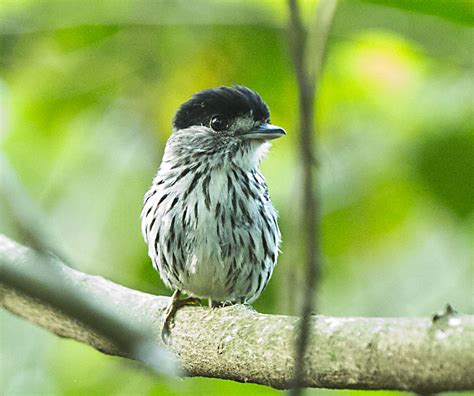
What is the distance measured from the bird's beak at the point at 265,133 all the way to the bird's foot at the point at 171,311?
2.67 feet

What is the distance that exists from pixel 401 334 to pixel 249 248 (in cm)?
210

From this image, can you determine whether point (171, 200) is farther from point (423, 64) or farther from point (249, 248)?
point (423, 64)

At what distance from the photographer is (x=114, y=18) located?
4367 millimetres

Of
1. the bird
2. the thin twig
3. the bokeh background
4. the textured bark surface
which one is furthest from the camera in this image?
the bokeh background

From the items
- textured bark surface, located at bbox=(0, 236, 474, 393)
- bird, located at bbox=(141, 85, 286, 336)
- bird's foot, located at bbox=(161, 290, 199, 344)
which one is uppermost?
bird, located at bbox=(141, 85, 286, 336)

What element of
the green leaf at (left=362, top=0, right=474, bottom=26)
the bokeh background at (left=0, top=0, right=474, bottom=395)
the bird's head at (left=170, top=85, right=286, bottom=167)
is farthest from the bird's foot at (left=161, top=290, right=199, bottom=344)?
A: the green leaf at (left=362, top=0, right=474, bottom=26)

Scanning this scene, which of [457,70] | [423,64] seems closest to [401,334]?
[457,70]

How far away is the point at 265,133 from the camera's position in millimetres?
4273

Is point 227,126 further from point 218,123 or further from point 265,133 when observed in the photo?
point 265,133

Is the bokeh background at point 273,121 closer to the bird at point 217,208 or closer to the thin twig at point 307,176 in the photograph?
the bird at point 217,208

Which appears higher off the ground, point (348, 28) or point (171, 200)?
point (348, 28)

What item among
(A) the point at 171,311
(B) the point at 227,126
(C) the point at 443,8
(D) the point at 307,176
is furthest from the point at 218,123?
(D) the point at 307,176

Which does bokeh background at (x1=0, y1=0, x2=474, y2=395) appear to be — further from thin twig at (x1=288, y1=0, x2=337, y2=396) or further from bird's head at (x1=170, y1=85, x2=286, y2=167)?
thin twig at (x1=288, y1=0, x2=337, y2=396)

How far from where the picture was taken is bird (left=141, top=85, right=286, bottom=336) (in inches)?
163
